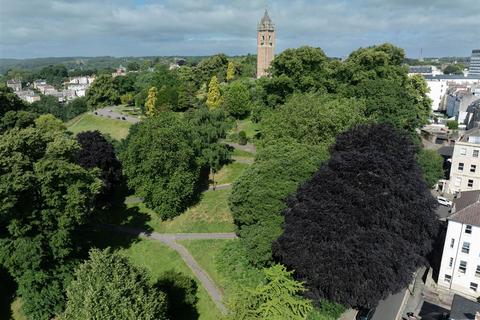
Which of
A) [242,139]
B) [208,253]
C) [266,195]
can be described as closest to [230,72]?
[242,139]

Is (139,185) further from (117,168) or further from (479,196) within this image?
(479,196)

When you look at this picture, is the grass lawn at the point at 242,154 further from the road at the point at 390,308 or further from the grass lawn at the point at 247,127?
the road at the point at 390,308

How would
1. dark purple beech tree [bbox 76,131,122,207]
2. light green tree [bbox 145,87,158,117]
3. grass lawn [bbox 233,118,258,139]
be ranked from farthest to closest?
light green tree [bbox 145,87,158,117] < grass lawn [bbox 233,118,258,139] < dark purple beech tree [bbox 76,131,122,207]

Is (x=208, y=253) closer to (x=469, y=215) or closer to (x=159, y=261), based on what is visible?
(x=159, y=261)

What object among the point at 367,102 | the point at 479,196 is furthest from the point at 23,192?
the point at 367,102

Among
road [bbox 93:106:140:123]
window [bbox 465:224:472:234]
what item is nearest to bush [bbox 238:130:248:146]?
road [bbox 93:106:140:123]

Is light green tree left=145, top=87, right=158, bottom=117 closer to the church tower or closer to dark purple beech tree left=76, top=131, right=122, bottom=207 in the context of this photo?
the church tower

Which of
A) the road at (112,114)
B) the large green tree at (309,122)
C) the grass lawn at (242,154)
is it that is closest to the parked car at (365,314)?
the large green tree at (309,122)
